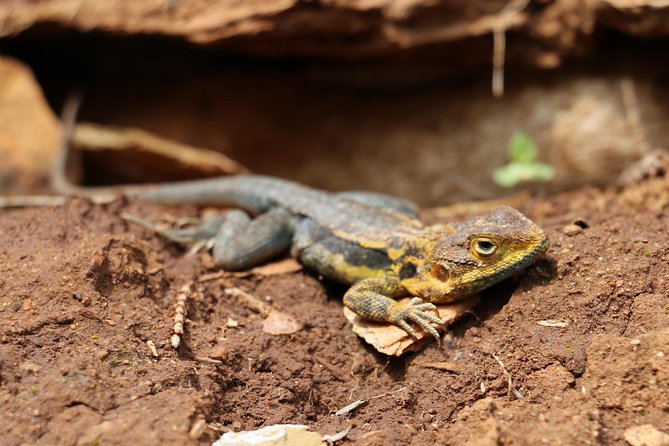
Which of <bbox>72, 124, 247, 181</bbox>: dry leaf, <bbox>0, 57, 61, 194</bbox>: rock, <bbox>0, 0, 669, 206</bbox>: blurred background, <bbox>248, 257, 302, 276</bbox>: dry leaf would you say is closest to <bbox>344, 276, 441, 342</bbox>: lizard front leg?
<bbox>248, 257, 302, 276</bbox>: dry leaf

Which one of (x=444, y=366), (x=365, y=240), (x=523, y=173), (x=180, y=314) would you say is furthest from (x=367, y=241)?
(x=523, y=173)

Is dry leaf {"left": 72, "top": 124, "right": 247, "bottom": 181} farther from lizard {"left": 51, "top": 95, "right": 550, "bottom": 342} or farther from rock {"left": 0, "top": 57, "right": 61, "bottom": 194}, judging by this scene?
lizard {"left": 51, "top": 95, "right": 550, "bottom": 342}

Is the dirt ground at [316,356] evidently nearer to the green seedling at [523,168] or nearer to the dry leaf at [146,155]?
the green seedling at [523,168]

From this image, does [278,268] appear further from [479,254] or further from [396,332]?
[479,254]

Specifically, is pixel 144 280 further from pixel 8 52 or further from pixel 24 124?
pixel 24 124

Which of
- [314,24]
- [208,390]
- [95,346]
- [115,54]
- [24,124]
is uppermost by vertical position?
[314,24]

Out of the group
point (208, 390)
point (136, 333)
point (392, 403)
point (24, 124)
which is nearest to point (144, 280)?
point (136, 333)

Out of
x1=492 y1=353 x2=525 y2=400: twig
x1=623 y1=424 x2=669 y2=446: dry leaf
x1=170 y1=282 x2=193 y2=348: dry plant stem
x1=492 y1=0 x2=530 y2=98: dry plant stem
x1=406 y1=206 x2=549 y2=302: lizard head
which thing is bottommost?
x1=492 y1=353 x2=525 y2=400: twig

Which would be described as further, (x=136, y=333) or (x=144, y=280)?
(x=144, y=280)

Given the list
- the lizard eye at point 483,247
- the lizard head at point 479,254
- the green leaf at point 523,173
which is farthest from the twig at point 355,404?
the green leaf at point 523,173
